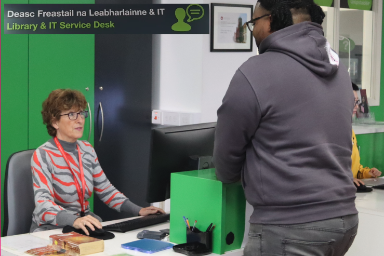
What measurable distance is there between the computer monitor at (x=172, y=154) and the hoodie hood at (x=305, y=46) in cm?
69

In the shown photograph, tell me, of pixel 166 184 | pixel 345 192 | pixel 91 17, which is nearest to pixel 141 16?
pixel 91 17

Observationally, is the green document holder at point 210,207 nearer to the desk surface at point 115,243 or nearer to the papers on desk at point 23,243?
the desk surface at point 115,243

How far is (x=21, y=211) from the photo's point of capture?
2561 mm

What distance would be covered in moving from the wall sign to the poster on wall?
2.37m

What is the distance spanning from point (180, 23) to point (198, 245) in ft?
7.31

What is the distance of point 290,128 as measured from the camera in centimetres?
156

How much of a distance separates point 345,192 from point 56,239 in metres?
1.06

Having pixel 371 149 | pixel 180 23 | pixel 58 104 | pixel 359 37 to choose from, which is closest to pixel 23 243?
pixel 58 104

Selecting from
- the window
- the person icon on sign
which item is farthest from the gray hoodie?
the window

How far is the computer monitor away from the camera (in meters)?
2.18

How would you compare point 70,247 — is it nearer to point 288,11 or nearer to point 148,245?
point 148,245

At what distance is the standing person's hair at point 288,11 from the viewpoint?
167 cm

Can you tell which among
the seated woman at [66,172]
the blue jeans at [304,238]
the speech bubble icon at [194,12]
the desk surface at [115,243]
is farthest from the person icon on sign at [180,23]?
the blue jeans at [304,238]

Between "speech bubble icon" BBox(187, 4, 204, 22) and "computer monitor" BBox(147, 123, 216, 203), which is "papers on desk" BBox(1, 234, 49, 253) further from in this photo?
"speech bubble icon" BBox(187, 4, 204, 22)
